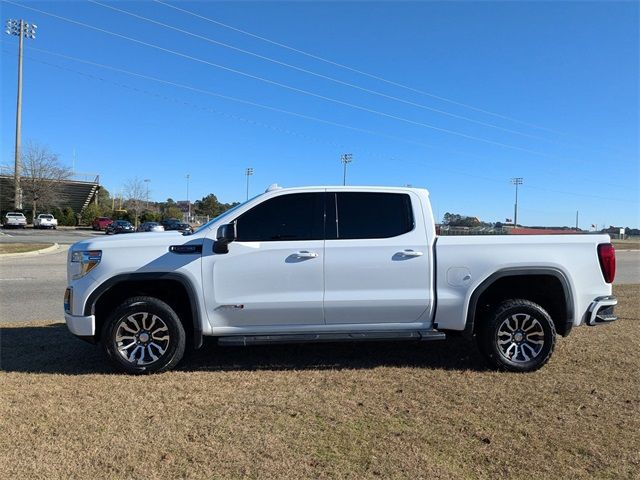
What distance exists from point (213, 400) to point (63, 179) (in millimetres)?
73891

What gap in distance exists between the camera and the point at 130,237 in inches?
217

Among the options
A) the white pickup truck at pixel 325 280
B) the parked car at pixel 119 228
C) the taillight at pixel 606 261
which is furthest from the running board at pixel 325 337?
the parked car at pixel 119 228

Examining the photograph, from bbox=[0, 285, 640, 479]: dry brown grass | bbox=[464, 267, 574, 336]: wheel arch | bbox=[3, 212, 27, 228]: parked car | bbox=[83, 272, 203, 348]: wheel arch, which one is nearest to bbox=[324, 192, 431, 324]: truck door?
bbox=[464, 267, 574, 336]: wheel arch

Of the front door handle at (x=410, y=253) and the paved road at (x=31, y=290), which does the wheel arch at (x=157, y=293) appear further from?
the paved road at (x=31, y=290)

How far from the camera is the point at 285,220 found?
5.48 metres

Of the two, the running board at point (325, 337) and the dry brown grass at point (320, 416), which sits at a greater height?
the running board at point (325, 337)

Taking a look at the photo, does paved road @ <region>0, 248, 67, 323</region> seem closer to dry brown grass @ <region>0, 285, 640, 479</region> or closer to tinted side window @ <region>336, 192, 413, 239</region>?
dry brown grass @ <region>0, 285, 640, 479</region>

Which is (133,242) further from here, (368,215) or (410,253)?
(410,253)

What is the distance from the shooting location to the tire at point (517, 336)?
544 cm

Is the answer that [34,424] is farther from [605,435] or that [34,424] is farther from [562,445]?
[605,435]

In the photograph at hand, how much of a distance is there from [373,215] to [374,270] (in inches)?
23.1

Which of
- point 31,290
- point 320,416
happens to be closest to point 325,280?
point 320,416

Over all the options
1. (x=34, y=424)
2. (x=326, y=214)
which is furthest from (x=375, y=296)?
(x=34, y=424)

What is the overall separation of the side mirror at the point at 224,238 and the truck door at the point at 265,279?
0.23 ft
